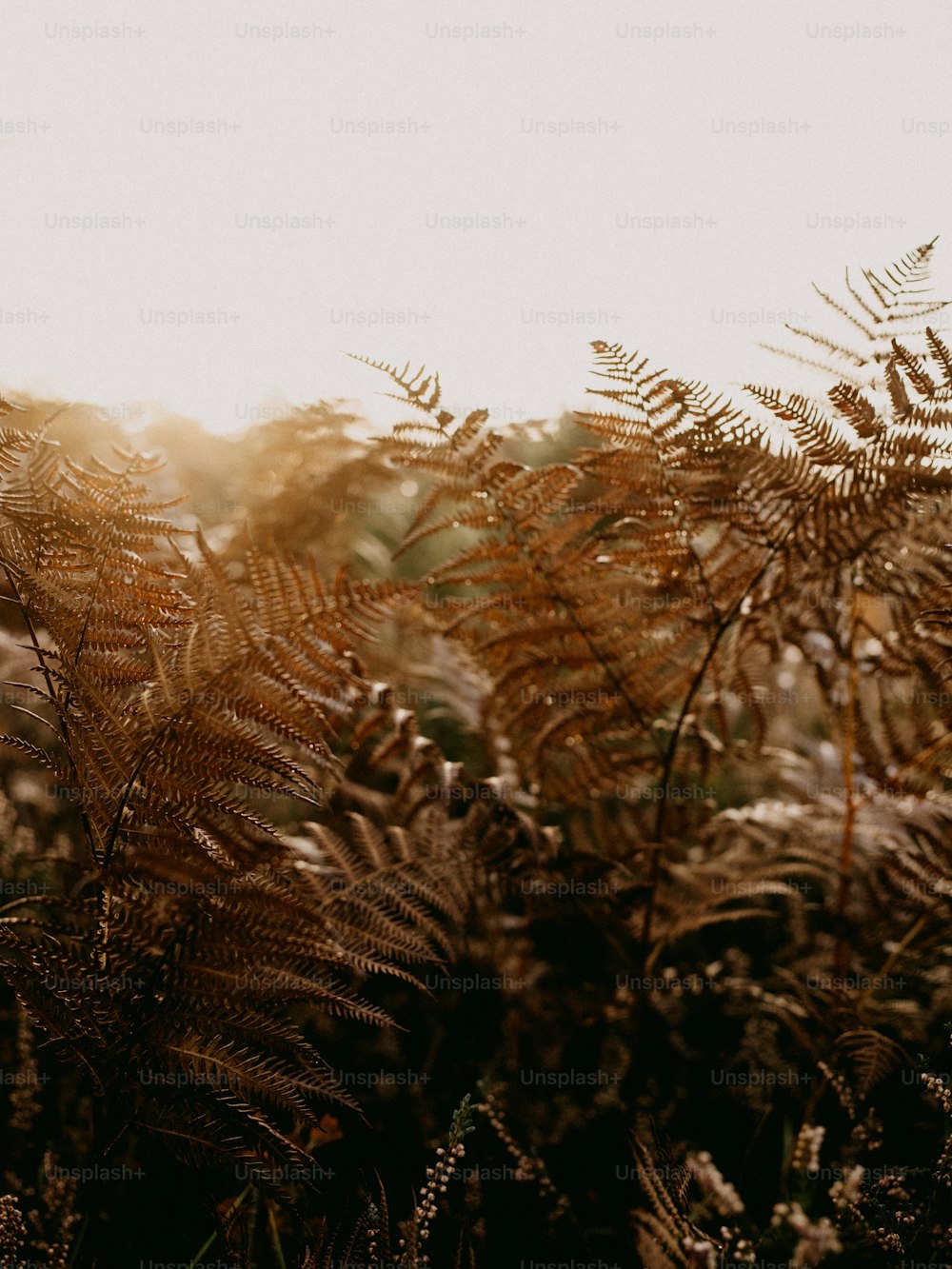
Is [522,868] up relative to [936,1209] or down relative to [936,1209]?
up

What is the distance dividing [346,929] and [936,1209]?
3.17 feet

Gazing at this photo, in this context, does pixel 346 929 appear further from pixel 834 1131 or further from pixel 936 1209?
pixel 834 1131

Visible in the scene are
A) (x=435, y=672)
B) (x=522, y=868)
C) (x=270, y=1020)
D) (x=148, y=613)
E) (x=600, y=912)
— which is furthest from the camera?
(x=435, y=672)

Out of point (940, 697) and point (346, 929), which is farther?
point (940, 697)

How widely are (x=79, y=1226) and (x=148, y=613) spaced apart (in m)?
1.06

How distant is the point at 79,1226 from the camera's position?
4.69 feet

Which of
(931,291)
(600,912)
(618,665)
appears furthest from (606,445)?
(600,912)

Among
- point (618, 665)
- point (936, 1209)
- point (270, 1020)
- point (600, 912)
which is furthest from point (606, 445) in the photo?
point (936, 1209)

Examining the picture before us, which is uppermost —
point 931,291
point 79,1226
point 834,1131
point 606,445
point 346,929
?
point 931,291

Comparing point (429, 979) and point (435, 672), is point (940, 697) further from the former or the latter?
point (429, 979)

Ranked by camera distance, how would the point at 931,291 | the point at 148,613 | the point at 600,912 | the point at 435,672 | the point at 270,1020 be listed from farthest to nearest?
the point at 435,672 → the point at 600,912 → the point at 931,291 → the point at 148,613 → the point at 270,1020

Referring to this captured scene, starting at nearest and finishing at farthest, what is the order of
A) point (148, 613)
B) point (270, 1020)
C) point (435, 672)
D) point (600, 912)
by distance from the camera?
point (270, 1020)
point (148, 613)
point (600, 912)
point (435, 672)

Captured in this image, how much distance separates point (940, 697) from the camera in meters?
1.67

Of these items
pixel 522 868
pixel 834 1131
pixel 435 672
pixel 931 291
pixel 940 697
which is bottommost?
pixel 834 1131
